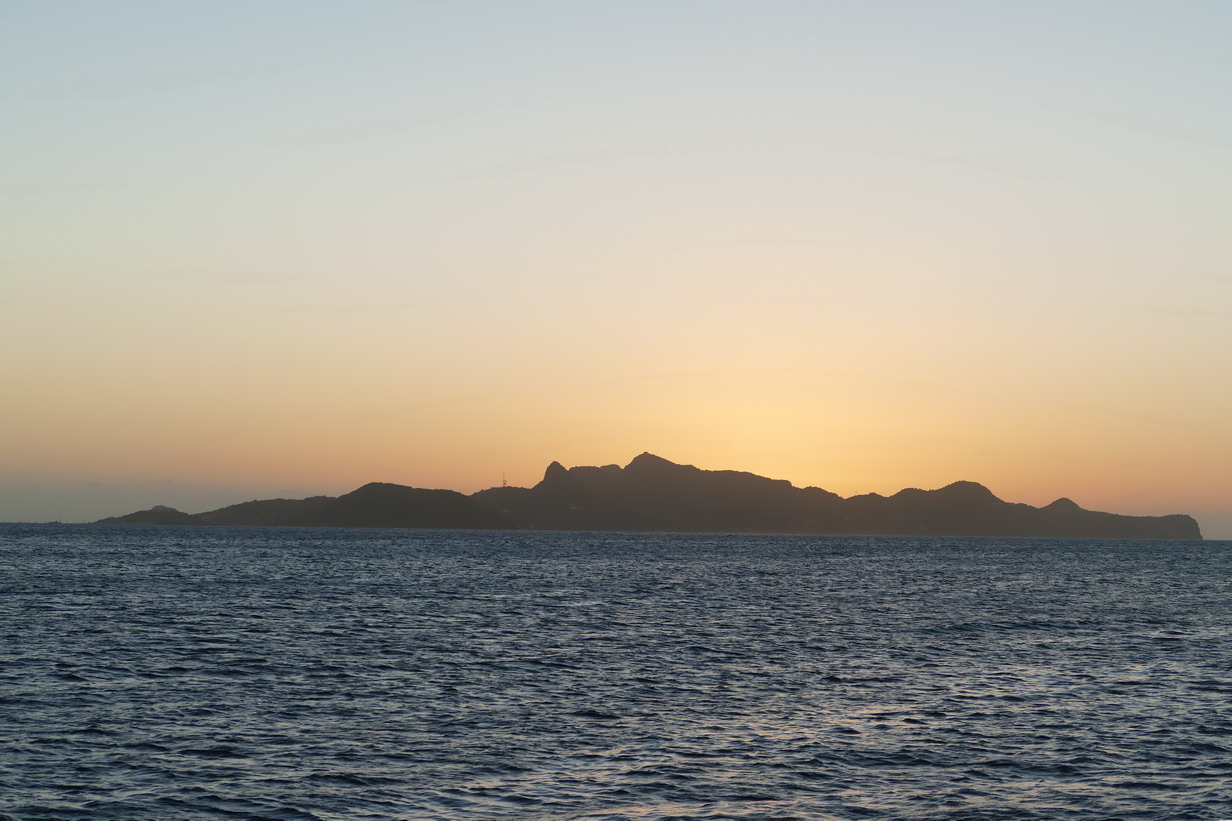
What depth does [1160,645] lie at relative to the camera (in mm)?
66750

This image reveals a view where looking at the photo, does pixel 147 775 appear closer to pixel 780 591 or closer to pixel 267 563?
pixel 780 591

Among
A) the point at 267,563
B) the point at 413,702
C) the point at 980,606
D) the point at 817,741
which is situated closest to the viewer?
the point at 817,741

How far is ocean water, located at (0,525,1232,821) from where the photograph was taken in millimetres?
29547

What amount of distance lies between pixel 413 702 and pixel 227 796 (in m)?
14.0

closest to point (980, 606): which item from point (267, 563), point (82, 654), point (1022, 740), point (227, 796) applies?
point (1022, 740)

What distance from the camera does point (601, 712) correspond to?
41.2m

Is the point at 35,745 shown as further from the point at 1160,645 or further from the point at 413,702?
the point at 1160,645

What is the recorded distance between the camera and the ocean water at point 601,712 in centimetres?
2955

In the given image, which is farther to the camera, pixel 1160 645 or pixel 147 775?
pixel 1160 645

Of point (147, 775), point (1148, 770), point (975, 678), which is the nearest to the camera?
point (147, 775)

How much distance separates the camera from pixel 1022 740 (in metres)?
37.4

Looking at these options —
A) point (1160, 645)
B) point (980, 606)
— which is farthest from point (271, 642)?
point (980, 606)

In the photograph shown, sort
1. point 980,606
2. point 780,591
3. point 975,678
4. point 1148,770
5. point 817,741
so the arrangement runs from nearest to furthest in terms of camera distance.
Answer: point 1148,770
point 817,741
point 975,678
point 980,606
point 780,591

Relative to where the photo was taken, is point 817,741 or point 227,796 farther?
point 817,741
